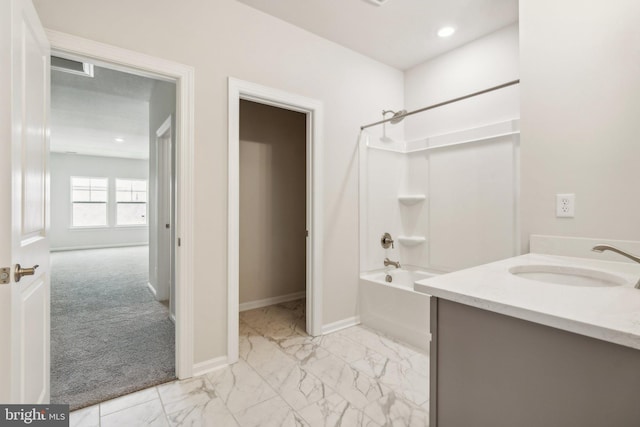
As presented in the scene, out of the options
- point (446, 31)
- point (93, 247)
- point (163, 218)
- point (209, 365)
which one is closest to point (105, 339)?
point (209, 365)

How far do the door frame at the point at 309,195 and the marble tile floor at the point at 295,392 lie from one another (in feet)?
0.92

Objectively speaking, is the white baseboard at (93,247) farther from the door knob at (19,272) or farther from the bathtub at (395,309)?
the door knob at (19,272)

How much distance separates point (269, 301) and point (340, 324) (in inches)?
46.4

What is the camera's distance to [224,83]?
7.11 ft

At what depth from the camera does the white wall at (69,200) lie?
25.1 feet

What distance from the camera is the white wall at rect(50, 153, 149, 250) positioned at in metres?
7.65

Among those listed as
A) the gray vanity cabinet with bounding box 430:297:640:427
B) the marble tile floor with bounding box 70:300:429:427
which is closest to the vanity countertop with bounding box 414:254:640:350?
the gray vanity cabinet with bounding box 430:297:640:427

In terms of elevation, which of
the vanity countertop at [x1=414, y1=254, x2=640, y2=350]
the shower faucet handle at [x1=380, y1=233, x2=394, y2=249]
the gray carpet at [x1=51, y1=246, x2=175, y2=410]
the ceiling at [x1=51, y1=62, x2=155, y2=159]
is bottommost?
the gray carpet at [x1=51, y1=246, x2=175, y2=410]

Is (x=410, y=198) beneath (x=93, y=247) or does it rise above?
above

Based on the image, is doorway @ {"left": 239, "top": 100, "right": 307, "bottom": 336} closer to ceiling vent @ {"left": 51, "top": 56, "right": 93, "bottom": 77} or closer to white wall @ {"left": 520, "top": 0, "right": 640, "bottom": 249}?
ceiling vent @ {"left": 51, "top": 56, "right": 93, "bottom": 77}

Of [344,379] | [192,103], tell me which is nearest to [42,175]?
[192,103]

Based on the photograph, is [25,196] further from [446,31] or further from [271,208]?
[446,31]

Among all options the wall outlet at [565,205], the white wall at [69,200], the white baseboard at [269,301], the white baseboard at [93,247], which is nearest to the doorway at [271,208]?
the white baseboard at [269,301]

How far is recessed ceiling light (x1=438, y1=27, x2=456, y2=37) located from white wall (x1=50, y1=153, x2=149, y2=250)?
8682mm
